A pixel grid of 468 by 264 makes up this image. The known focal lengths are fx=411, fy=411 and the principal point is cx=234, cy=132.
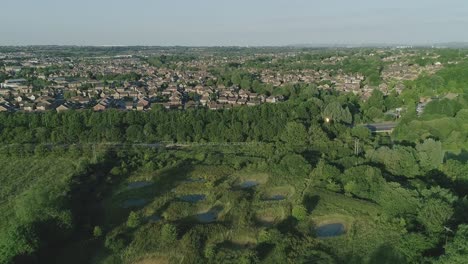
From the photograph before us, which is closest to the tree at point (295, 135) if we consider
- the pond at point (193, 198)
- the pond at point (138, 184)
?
the pond at point (193, 198)

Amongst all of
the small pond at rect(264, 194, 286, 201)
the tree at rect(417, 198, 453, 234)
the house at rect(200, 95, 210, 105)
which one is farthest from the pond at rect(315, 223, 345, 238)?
the house at rect(200, 95, 210, 105)

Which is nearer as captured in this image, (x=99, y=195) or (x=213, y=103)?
(x=99, y=195)

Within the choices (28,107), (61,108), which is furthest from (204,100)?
(28,107)

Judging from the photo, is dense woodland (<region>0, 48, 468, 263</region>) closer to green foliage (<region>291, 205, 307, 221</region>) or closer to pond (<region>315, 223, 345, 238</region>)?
green foliage (<region>291, 205, 307, 221</region>)

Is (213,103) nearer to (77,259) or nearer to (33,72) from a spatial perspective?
(77,259)

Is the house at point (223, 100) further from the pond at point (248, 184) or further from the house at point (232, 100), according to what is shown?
the pond at point (248, 184)

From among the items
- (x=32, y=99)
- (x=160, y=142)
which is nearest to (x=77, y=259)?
(x=160, y=142)
